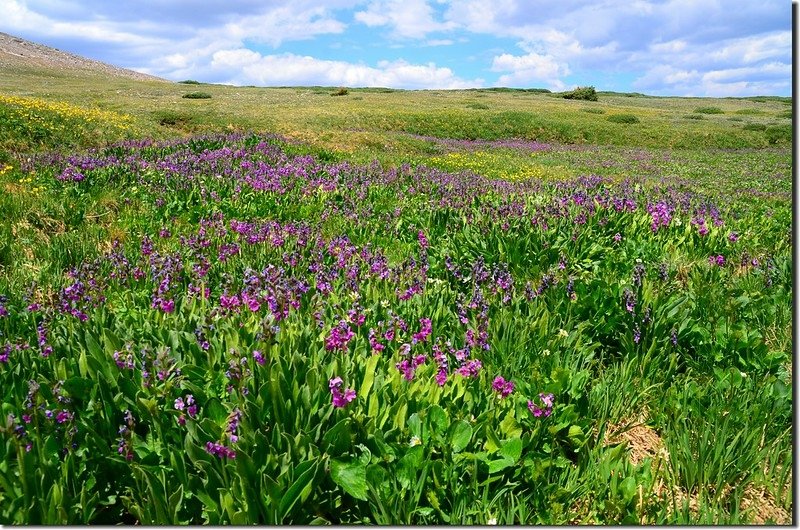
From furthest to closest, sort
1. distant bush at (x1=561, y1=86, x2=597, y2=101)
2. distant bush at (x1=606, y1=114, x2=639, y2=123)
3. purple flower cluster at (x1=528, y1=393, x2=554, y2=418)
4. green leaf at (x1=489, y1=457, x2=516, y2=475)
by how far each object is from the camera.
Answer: distant bush at (x1=561, y1=86, x2=597, y2=101), distant bush at (x1=606, y1=114, x2=639, y2=123), purple flower cluster at (x1=528, y1=393, x2=554, y2=418), green leaf at (x1=489, y1=457, x2=516, y2=475)

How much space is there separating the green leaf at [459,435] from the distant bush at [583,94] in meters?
105

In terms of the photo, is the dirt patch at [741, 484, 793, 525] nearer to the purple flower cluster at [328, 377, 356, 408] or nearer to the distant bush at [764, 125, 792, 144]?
the purple flower cluster at [328, 377, 356, 408]

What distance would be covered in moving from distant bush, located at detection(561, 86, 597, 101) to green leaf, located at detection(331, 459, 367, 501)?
105842mm

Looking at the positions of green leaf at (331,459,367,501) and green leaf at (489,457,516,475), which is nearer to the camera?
green leaf at (331,459,367,501)

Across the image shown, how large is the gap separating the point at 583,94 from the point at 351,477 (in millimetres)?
107640

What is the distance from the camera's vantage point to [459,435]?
249 centimetres

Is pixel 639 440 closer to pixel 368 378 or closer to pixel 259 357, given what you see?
pixel 368 378

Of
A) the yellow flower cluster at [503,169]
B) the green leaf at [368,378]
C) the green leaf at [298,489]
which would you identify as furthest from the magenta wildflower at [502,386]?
the yellow flower cluster at [503,169]

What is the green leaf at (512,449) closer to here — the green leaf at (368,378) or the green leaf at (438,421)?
the green leaf at (438,421)

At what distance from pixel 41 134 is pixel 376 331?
53.6 feet

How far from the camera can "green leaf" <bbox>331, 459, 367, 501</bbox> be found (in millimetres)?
2195

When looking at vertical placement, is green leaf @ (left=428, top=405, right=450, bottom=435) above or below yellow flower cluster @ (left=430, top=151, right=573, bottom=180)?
below

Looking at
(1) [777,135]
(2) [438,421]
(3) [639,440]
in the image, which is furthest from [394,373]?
(1) [777,135]

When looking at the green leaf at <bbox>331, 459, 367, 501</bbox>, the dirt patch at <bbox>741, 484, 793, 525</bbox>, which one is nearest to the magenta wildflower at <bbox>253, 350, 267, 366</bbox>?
the green leaf at <bbox>331, 459, 367, 501</bbox>
